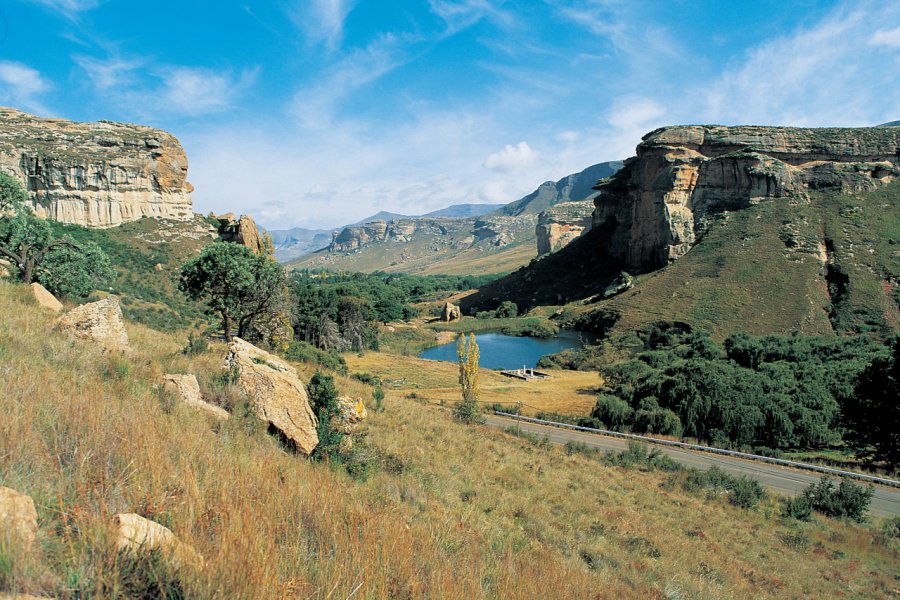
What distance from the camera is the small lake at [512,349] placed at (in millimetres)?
53972

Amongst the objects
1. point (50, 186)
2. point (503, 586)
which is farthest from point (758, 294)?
point (50, 186)

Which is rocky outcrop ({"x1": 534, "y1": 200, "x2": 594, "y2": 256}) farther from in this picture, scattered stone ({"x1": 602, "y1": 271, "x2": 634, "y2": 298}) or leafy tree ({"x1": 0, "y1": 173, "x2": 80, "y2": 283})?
leafy tree ({"x1": 0, "y1": 173, "x2": 80, "y2": 283})

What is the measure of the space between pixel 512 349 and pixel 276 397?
2192 inches

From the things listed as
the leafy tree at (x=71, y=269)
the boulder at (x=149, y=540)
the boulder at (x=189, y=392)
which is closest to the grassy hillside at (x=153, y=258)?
the leafy tree at (x=71, y=269)

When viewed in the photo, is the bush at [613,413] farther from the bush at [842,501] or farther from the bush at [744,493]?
the bush at [842,501]

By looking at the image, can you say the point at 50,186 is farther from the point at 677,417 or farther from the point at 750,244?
the point at 750,244

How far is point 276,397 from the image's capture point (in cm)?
696

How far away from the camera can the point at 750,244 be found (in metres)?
59.9

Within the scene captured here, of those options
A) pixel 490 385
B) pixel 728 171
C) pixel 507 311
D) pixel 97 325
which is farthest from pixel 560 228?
pixel 97 325

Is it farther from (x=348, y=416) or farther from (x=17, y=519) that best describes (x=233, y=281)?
(x=17, y=519)

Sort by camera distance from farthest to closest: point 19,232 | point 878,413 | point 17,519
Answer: point 878,413
point 19,232
point 17,519

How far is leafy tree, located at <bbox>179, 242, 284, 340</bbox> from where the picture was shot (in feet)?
56.2

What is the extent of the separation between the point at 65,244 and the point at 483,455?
1500 centimetres

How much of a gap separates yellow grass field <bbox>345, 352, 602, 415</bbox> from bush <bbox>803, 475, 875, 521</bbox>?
16497 mm
